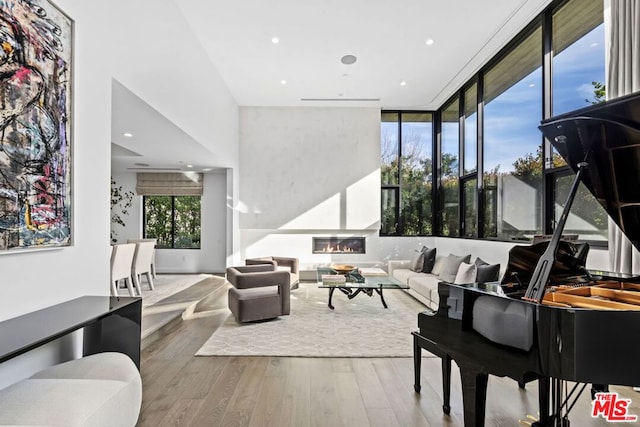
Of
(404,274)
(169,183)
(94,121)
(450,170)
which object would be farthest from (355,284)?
(169,183)

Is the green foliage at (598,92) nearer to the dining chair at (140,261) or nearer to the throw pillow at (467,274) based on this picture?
the throw pillow at (467,274)

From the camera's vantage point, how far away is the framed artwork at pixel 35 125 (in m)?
1.84

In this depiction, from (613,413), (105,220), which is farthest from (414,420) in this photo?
(105,220)

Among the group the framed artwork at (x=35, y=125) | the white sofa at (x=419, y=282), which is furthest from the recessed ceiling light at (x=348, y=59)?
the framed artwork at (x=35, y=125)

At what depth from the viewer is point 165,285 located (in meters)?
6.80

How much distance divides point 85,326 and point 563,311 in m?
2.47

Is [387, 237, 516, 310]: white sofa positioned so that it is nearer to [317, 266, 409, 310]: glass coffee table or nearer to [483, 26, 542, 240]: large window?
[483, 26, 542, 240]: large window

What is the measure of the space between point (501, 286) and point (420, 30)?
150 inches

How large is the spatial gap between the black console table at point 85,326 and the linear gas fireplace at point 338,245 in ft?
18.6

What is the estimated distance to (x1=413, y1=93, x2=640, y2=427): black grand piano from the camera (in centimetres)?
154

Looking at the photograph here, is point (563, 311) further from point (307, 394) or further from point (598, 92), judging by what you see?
point (598, 92)

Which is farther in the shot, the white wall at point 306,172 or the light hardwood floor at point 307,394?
the white wall at point 306,172

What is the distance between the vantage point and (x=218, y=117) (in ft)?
20.4

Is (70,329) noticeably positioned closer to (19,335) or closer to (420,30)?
(19,335)
